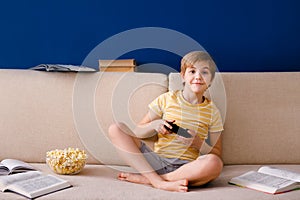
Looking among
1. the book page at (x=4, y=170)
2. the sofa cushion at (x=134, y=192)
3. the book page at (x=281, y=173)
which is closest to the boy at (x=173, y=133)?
the sofa cushion at (x=134, y=192)

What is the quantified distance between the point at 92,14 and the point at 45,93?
0.63 m

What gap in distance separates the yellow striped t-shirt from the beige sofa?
0.13 metres

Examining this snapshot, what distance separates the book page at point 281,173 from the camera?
6.97 ft

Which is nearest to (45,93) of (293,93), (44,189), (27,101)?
(27,101)

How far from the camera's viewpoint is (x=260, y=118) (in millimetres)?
2516

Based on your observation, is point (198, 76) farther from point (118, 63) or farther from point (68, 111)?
point (68, 111)

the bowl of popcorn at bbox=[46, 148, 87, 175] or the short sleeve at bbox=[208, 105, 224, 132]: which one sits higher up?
the short sleeve at bbox=[208, 105, 224, 132]

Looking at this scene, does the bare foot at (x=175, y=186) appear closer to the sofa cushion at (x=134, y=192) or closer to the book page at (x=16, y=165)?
the sofa cushion at (x=134, y=192)

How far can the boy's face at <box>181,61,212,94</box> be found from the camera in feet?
7.57

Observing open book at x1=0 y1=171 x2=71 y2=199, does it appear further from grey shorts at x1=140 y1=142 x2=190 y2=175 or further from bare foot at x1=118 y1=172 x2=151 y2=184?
grey shorts at x1=140 y1=142 x2=190 y2=175

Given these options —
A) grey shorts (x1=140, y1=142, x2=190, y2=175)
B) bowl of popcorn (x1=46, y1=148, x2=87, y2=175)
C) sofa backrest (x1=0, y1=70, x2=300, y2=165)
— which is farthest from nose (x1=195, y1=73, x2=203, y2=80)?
bowl of popcorn (x1=46, y1=148, x2=87, y2=175)

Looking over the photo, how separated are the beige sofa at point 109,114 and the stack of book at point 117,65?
173mm

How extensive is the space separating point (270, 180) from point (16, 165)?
118cm

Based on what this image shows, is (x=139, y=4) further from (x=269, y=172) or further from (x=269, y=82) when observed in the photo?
(x=269, y=172)
